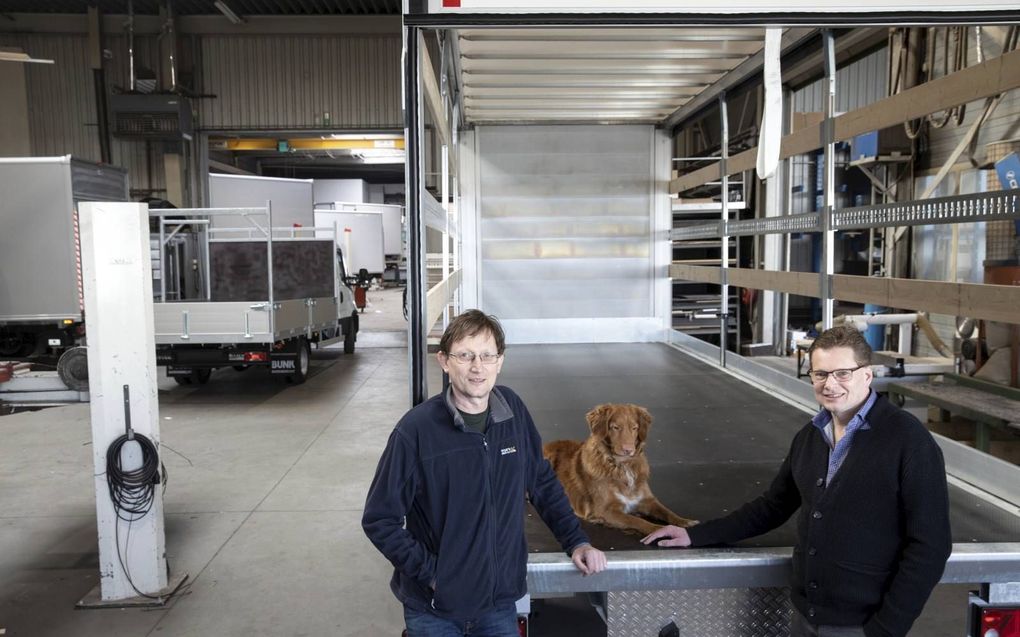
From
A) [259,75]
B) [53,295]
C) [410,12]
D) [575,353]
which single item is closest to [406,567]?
[410,12]

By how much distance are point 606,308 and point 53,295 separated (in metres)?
7.23

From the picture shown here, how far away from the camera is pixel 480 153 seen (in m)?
7.31

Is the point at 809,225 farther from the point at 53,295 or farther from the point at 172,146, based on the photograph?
the point at 172,146

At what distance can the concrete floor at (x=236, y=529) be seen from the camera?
386 cm

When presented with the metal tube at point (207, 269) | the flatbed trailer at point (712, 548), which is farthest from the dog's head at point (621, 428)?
the metal tube at point (207, 269)

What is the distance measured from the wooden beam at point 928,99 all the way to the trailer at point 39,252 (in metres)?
8.97

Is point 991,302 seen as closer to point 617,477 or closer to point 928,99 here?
point 928,99

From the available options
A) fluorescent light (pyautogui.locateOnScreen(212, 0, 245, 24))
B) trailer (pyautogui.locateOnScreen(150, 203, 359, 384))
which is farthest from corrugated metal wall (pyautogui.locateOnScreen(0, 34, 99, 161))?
trailer (pyautogui.locateOnScreen(150, 203, 359, 384))

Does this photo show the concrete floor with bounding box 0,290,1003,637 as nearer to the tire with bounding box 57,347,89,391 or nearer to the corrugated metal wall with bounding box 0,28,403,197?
the tire with bounding box 57,347,89,391

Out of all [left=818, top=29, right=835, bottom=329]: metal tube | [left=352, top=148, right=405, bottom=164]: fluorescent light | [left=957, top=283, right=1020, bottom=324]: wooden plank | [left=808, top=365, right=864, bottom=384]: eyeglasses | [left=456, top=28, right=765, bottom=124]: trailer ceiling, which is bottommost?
[left=808, top=365, right=864, bottom=384]: eyeglasses

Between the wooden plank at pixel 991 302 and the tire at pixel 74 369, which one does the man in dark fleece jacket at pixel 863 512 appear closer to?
the wooden plank at pixel 991 302

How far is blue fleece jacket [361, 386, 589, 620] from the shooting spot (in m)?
1.99

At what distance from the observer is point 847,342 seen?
204cm

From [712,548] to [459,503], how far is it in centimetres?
84
